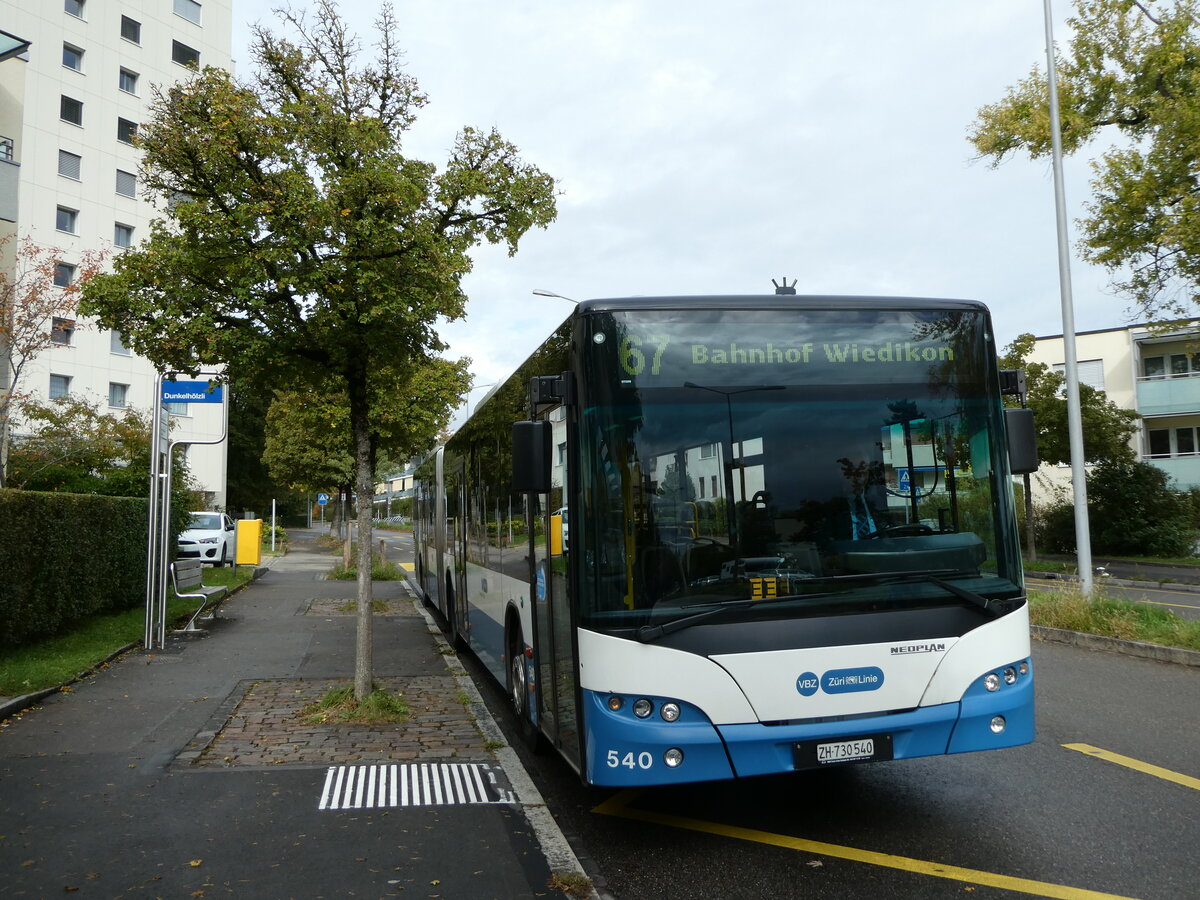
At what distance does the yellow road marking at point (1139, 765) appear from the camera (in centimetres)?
568

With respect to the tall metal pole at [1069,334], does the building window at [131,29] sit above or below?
above

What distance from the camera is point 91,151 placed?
40.3 metres

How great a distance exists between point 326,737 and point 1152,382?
3967cm

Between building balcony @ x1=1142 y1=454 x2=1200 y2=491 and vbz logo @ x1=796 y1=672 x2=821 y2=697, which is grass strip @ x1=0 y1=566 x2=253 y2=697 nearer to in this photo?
vbz logo @ x1=796 y1=672 x2=821 y2=697

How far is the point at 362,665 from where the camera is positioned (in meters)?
8.00

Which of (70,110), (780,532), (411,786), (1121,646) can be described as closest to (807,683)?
(780,532)

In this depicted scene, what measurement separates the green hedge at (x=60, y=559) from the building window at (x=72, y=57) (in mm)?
33360

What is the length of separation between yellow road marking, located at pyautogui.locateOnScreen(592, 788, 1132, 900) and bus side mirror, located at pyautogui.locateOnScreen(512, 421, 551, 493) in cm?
200

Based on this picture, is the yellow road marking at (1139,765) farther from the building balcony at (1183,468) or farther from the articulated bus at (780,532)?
the building balcony at (1183,468)

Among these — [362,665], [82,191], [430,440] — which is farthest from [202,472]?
[362,665]

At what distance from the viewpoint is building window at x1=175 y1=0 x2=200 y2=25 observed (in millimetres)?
44841

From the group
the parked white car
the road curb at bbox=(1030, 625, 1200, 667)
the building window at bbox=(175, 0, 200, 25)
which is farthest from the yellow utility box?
the building window at bbox=(175, 0, 200, 25)

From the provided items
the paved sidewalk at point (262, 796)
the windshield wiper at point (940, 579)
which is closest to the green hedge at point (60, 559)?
the paved sidewalk at point (262, 796)

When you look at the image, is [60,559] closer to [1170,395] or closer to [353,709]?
[353,709]
